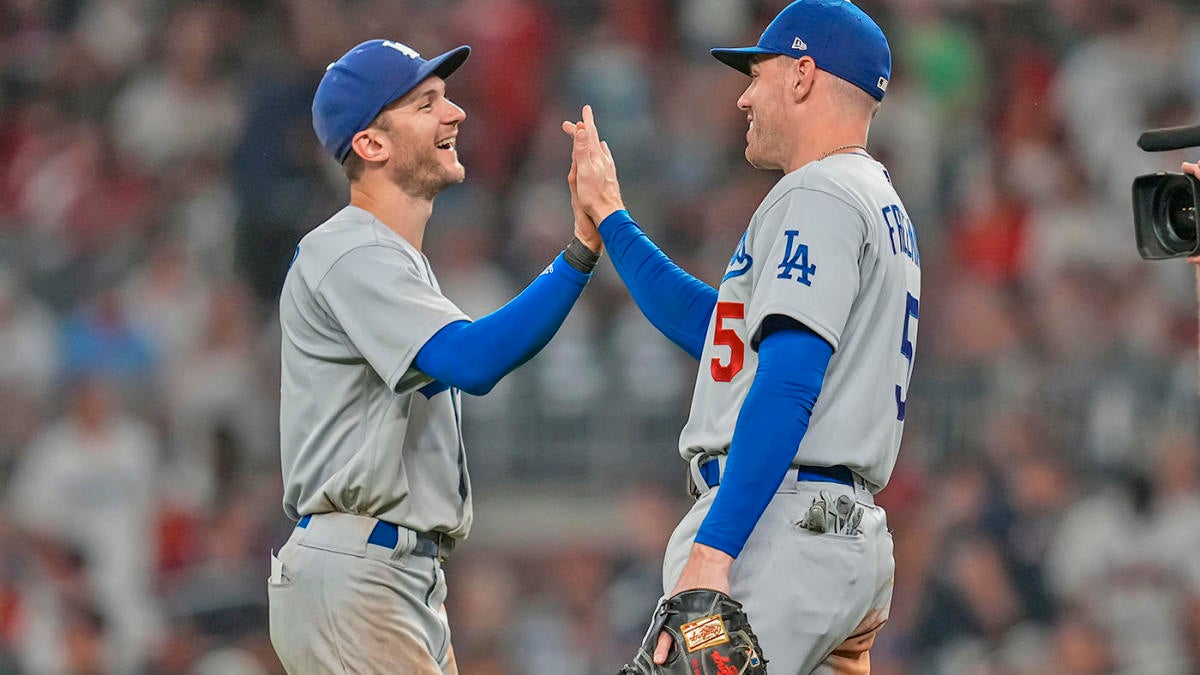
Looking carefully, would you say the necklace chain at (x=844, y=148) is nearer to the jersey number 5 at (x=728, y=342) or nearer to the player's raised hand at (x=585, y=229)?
the jersey number 5 at (x=728, y=342)

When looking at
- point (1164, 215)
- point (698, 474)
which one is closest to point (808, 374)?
point (698, 474)

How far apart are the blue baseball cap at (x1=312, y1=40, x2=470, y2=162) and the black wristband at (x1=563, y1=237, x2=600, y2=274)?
1.96 feet

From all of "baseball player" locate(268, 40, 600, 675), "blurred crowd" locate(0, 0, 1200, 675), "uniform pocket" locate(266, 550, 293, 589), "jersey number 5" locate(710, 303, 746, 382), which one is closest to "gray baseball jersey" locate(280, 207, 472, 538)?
"baseball player" locate(268, 40, 600, 675)

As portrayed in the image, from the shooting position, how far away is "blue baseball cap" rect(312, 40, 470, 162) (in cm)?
414

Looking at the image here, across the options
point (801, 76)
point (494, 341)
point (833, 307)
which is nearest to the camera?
point (833, 307)

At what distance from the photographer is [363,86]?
4.14m

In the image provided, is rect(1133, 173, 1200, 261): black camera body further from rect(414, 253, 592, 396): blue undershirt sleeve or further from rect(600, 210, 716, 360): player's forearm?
rect(414, 253, 592, 396): blue undershirt sleeve

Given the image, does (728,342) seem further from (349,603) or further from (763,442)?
(349,603)

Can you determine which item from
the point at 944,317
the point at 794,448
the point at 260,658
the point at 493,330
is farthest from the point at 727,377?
the point at 944,317

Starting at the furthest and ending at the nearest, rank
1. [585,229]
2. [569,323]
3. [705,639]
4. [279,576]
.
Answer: [569,323] < [585,229] < [279,576] < [705,639]

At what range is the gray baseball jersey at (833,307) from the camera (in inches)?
134

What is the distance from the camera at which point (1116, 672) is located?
780cm

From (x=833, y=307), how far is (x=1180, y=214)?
3.12 feet

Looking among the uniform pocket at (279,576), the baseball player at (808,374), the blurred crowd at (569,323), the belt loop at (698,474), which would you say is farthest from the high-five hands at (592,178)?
the blurred crowd at (569,323)
